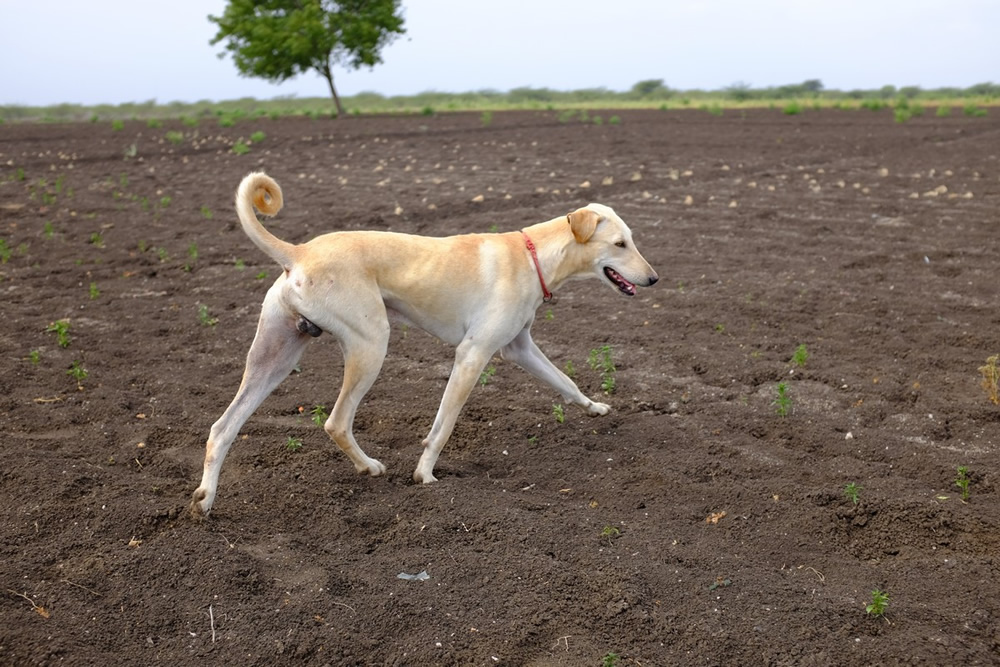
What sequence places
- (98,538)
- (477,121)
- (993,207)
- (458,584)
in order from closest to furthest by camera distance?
(458,584) → (98,538) → (993,207) → (477,121)

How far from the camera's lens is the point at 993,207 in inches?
566

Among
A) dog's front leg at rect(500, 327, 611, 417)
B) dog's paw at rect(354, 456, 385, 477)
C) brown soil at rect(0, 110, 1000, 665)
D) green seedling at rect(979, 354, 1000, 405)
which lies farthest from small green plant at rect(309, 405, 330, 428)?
green seedling at rect(979, 354, 1000, 405)

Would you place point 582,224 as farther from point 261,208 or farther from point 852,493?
point 852,493

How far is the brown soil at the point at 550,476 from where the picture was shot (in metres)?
4.00

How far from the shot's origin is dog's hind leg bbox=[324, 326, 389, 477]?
523 cm

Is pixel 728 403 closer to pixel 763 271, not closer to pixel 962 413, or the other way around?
pixel 962 413

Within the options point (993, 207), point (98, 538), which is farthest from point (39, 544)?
point (993, 207)

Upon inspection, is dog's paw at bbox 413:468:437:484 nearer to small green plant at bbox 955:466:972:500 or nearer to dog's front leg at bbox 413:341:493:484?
dog's front leg at bbox 413:341:493:484

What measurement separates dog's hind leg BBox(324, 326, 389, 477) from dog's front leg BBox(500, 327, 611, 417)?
1.09m

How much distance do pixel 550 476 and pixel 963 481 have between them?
237 cm

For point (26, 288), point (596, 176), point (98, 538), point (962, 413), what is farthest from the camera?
point (596, 176)

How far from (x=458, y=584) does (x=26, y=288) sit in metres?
7.94

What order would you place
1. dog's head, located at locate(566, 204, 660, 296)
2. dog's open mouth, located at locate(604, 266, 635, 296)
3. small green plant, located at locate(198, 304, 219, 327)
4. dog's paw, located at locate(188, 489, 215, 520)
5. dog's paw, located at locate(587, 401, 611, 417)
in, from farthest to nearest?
1. small green plant, located at locate(198, 304, 219, 327)
2. dog's paw, located at locate(587, 401, 611, 417)
3. dog's open mouth, located at locate(604, 266, 635, 296)
4. dog's head, located at locate(566, 204, 660, 296)
5. dog's paw, located at locate(188, 489, 215, 520)

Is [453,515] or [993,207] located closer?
[453,515]
